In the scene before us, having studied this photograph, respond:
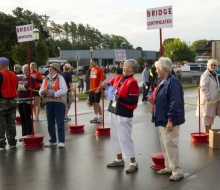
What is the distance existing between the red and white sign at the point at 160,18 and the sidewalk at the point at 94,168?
2.58 m

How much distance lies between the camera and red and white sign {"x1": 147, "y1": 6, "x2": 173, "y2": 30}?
712cm

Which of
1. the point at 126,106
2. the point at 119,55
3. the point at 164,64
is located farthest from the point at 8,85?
the point at 119,55

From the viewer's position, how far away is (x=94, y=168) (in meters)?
6.38

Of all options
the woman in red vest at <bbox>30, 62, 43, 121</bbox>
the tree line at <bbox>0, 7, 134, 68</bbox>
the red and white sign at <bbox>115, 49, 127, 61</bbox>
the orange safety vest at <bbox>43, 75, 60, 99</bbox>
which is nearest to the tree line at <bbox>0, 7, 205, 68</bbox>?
the tree line at <bbox>0, 7, 134, 68</bbox>

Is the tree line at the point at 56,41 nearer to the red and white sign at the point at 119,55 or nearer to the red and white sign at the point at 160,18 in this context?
the red and white sign at the point at 119,55

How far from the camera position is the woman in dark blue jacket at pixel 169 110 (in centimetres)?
526

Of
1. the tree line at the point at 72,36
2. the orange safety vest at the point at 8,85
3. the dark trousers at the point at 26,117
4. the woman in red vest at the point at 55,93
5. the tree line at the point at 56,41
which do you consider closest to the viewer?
the woman in red vest at the point at 55,93

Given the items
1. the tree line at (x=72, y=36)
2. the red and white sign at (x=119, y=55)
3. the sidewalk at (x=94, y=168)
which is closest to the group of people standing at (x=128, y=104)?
the sidewalk at (x=94, y=168)

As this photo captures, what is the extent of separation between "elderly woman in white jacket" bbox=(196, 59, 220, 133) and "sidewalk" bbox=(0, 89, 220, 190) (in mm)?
835

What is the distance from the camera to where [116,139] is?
6.23m

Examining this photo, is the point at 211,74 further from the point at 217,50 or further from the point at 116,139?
the point at 217,50

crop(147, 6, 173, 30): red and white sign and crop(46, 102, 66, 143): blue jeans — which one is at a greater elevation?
crop(147, 6, 173, 30): red and white sign

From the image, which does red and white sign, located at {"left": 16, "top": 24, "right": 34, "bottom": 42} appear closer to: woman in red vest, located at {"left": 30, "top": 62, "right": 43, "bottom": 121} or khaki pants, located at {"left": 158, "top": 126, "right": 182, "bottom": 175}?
woman in red vest, located at {"left": 30, "top": 62, "right": 43, "bottom": 121}

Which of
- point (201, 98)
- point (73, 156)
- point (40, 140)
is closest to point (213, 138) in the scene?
point (201, 98)
